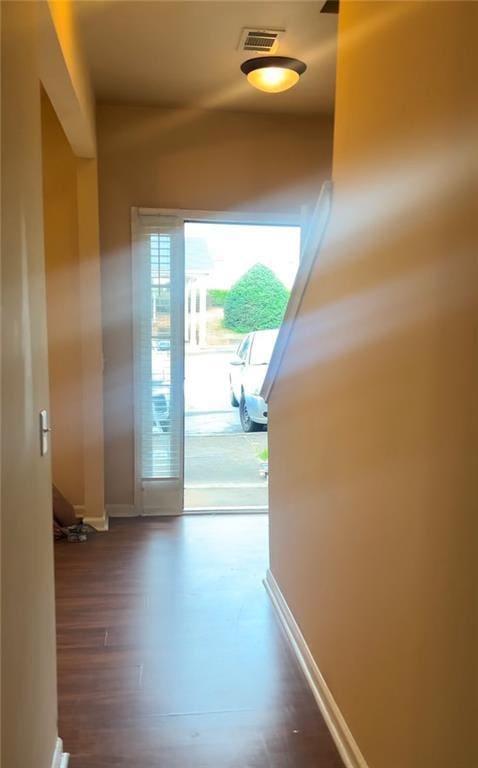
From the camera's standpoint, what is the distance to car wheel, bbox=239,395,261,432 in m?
6.79

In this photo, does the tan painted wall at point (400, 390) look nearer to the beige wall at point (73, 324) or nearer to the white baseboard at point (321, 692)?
the white baseboard at point (321, 692)

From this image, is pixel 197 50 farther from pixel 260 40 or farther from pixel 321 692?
pixel 321 692

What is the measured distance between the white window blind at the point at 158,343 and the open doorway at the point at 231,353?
37cm

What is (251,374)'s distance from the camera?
651 cm

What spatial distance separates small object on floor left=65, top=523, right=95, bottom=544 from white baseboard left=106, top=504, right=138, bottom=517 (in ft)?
1.07

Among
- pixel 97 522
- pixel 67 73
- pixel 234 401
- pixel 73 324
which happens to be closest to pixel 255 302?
pixel 234 401

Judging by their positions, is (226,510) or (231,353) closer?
(226,510)

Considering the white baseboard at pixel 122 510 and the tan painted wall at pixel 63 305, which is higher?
the tan painted wall at pixel 63 305

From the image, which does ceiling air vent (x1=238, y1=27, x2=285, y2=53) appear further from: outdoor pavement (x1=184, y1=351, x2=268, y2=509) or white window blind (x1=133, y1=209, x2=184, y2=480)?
outdoor pavement (x1=184, y1=351, x2=268, y2=509)

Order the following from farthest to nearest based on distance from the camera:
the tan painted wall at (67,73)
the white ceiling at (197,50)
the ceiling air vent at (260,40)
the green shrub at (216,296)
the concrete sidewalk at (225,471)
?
the green shrub at (216,296)
the concrete sidewalk at (225,471)
the ceiling air vent at (260,40)
the white ceiling at (197,50)
the tan painted wall at (67,73)

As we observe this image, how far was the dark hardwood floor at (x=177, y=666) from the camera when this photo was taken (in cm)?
187

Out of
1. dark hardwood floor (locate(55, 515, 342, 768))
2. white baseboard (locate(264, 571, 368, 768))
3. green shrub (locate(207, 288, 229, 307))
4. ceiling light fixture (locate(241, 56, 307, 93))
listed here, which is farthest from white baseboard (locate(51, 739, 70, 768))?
green shrub (locate(207, 288, 229, 307))

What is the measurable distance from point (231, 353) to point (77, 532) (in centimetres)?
353

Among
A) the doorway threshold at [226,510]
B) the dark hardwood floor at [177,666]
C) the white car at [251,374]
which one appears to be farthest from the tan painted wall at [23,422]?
the white car at [251,374]
